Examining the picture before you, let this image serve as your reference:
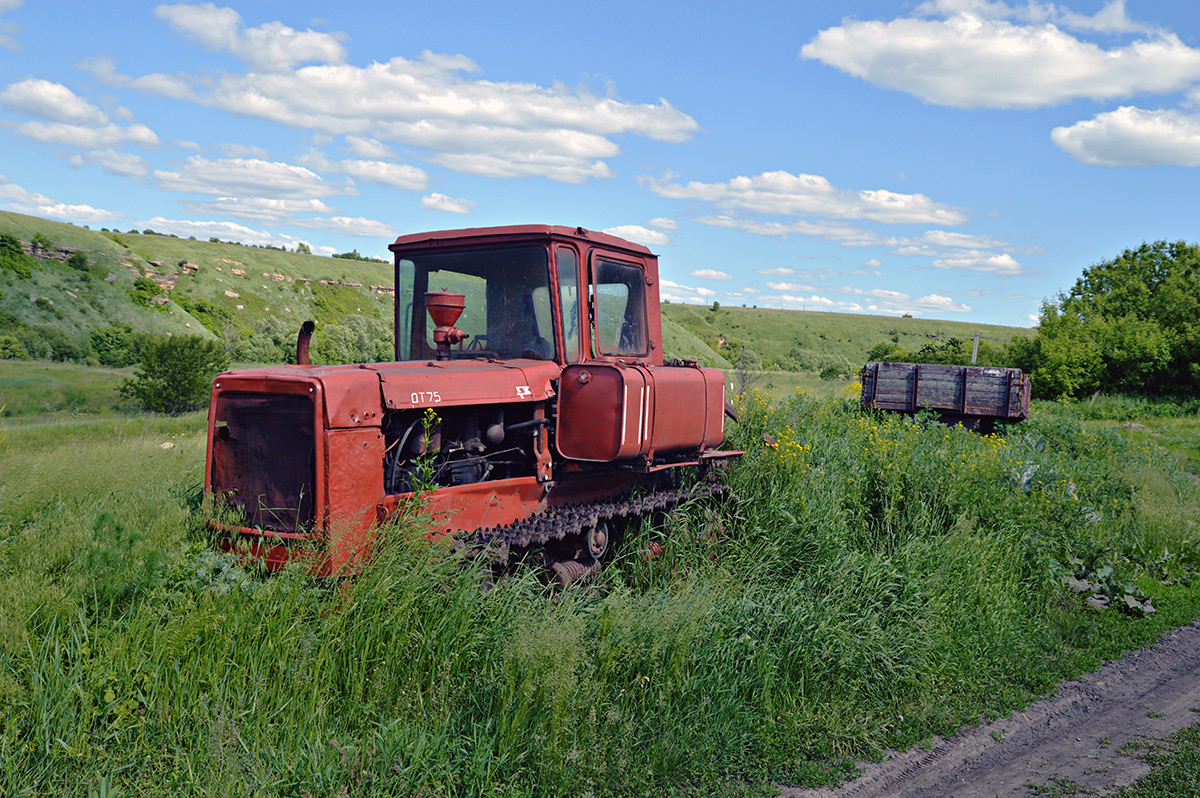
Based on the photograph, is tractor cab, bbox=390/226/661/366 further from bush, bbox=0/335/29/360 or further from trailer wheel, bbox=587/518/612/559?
bush, bbox=0/335/29/360

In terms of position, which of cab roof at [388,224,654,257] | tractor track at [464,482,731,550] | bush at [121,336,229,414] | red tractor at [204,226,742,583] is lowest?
bush at [121,336,229,414]

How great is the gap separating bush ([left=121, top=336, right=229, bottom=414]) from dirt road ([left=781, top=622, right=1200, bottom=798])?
25682mm

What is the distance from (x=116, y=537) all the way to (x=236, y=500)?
0.83 meters

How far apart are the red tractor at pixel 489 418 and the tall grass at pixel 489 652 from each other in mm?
321

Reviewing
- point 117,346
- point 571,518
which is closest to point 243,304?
point 117,346

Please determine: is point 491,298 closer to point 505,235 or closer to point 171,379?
point 505,235

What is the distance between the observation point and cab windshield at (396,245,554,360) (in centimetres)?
605

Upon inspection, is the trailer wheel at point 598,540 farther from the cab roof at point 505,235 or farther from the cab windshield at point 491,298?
the cab roof at point 505,235

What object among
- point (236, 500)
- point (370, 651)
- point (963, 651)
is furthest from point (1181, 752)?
point (236, 500)

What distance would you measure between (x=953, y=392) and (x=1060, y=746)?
13.3 m

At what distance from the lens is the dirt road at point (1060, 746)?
14.0 ft

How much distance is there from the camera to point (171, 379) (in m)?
26.4

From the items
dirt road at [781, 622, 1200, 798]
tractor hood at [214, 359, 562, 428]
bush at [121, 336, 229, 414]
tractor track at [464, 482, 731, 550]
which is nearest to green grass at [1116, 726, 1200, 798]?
dirt road at [781, 622, 1200, 798]

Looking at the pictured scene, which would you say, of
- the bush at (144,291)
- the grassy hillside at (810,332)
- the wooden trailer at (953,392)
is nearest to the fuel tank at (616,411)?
the wooden trailer at (953,392)
